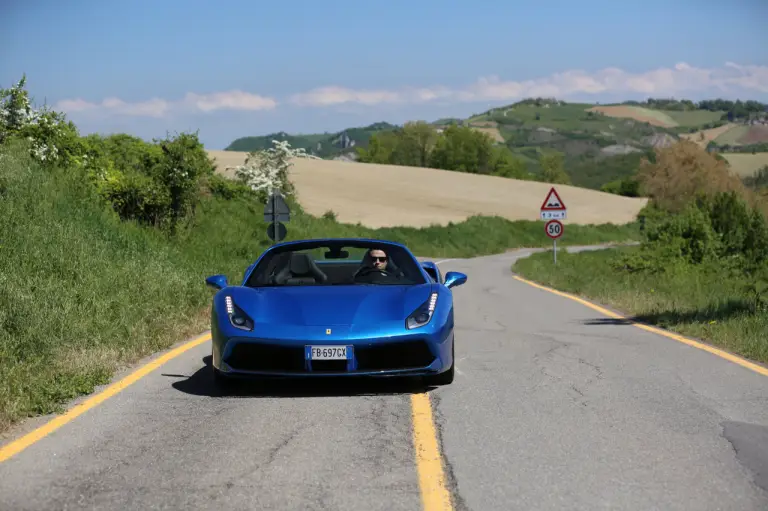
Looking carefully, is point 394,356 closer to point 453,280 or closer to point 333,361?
point 333,361

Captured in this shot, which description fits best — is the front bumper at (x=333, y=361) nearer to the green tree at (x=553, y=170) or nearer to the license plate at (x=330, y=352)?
the license plate at (x=330, y=352)

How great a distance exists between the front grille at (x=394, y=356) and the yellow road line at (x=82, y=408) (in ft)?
7.06

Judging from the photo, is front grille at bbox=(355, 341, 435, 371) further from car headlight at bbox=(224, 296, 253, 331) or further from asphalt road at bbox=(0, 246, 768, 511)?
car headlight at bbox=(224, 296, 253, 331)

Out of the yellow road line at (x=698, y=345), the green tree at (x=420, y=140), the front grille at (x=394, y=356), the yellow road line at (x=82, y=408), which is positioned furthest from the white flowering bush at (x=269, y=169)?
the green tree at (x=420, y=140)

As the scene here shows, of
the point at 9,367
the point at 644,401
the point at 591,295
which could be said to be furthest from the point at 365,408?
the point at 591,295

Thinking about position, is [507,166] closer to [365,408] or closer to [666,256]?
[666,256]

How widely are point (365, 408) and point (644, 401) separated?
2.19 metres

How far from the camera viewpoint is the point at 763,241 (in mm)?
29734

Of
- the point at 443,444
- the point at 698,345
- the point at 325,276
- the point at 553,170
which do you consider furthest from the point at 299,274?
the point at 553,170

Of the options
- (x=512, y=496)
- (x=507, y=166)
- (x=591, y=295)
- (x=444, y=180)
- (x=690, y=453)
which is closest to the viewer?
(x=512, y=496)

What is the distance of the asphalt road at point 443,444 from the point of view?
514 cm

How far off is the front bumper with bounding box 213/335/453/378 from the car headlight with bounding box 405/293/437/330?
6.2 inches

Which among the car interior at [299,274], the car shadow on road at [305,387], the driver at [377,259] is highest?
the driver at [377,259]

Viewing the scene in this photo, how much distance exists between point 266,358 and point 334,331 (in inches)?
23.7
